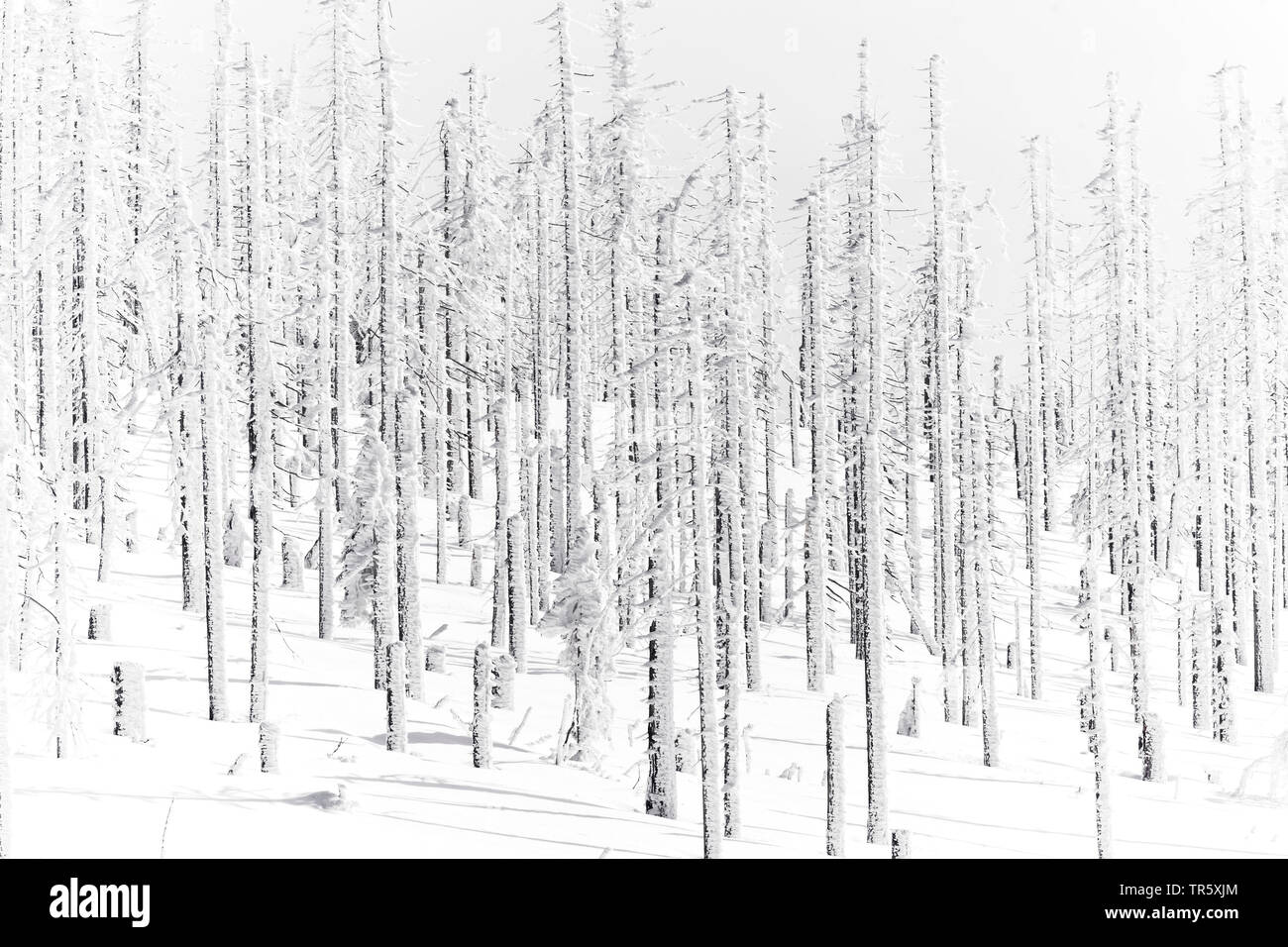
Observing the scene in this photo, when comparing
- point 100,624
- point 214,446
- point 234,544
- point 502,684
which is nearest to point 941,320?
point 502,684

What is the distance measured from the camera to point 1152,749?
24.6 m

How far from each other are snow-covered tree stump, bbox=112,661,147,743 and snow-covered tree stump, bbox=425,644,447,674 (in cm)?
999

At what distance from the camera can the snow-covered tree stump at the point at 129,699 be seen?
16625mm

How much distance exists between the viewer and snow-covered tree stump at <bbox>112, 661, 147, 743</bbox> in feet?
54.5

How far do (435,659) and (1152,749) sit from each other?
16.6 m

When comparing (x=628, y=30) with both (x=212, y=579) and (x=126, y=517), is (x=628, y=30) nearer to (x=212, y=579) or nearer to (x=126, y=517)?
(x=212, y=579)

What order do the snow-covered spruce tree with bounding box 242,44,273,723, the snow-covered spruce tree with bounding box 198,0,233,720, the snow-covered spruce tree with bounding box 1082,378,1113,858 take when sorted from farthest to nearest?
the snow-covered spruce tree with bounding box 242,44,273,723 < the snow-covered spruce tree with bounding box 198,0,233,720 < the snow-covered spruce tree with bounding box 1082,378,1113,858

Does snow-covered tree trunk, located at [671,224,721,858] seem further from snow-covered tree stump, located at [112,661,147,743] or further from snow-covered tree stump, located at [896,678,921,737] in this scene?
snow-covered tree stump, located at [896,678,921,737]

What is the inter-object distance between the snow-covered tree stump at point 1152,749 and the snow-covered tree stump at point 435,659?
1619 centimetres

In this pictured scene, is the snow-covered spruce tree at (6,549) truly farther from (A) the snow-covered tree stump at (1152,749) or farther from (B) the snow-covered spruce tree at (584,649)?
(A) the snow-covered tree stump at (1152,749)

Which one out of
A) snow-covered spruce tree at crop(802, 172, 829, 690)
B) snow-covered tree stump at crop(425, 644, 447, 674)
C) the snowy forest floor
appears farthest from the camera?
snow-covered tree stump at crop(425, 644, 447, 674)

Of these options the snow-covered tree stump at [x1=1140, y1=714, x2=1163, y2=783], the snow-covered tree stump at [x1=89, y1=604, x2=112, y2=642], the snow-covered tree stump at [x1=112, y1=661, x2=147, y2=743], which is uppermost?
the snow-covered tree stump at [x1=89, y1=604, x2=112, y2=642]

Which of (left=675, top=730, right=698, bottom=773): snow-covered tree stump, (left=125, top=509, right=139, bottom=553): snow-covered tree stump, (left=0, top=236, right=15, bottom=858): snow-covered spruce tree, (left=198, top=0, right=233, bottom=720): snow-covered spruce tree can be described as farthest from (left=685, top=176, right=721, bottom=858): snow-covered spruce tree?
(left=125, top=509, right=139, bottom=553): snow-covered tree stump
